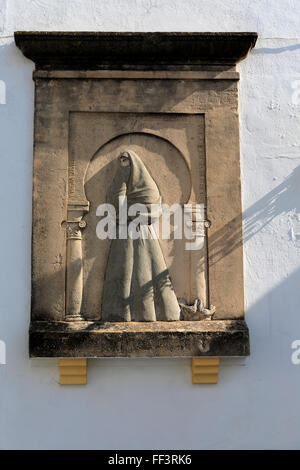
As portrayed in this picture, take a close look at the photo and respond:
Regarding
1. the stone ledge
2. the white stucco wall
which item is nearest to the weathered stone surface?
the white stucco wall

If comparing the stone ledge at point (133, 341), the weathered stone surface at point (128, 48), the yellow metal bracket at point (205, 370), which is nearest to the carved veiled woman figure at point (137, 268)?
the stone ledge at point (133, 341)

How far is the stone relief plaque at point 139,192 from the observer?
232 inches

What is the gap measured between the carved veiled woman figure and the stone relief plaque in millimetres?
11

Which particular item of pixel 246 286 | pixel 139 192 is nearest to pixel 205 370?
pixel 246 286

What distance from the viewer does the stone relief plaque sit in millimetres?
5895

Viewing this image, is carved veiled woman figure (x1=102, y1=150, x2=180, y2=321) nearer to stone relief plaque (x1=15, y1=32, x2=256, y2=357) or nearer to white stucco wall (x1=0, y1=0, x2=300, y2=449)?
stone relief plaque (x1=15, y1=32, x2=256, y2=357)

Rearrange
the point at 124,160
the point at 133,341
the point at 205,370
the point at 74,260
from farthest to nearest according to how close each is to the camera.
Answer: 1. the point at 124,160
2. the point at 74,260
3. the point at 205,370
4. the point at 133,341

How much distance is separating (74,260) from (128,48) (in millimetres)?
2233

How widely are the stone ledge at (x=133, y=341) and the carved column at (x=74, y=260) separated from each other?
20 cm

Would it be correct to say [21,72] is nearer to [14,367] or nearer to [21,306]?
[21,306]

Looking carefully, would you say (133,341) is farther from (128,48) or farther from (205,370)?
(128,48)

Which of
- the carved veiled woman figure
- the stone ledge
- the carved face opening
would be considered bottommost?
the stone ledge

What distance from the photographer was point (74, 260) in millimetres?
5973

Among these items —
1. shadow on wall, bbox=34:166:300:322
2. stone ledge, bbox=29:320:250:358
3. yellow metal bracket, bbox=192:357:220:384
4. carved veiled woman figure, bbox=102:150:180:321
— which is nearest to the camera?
stone ledge, bbox=29:320:250:358
